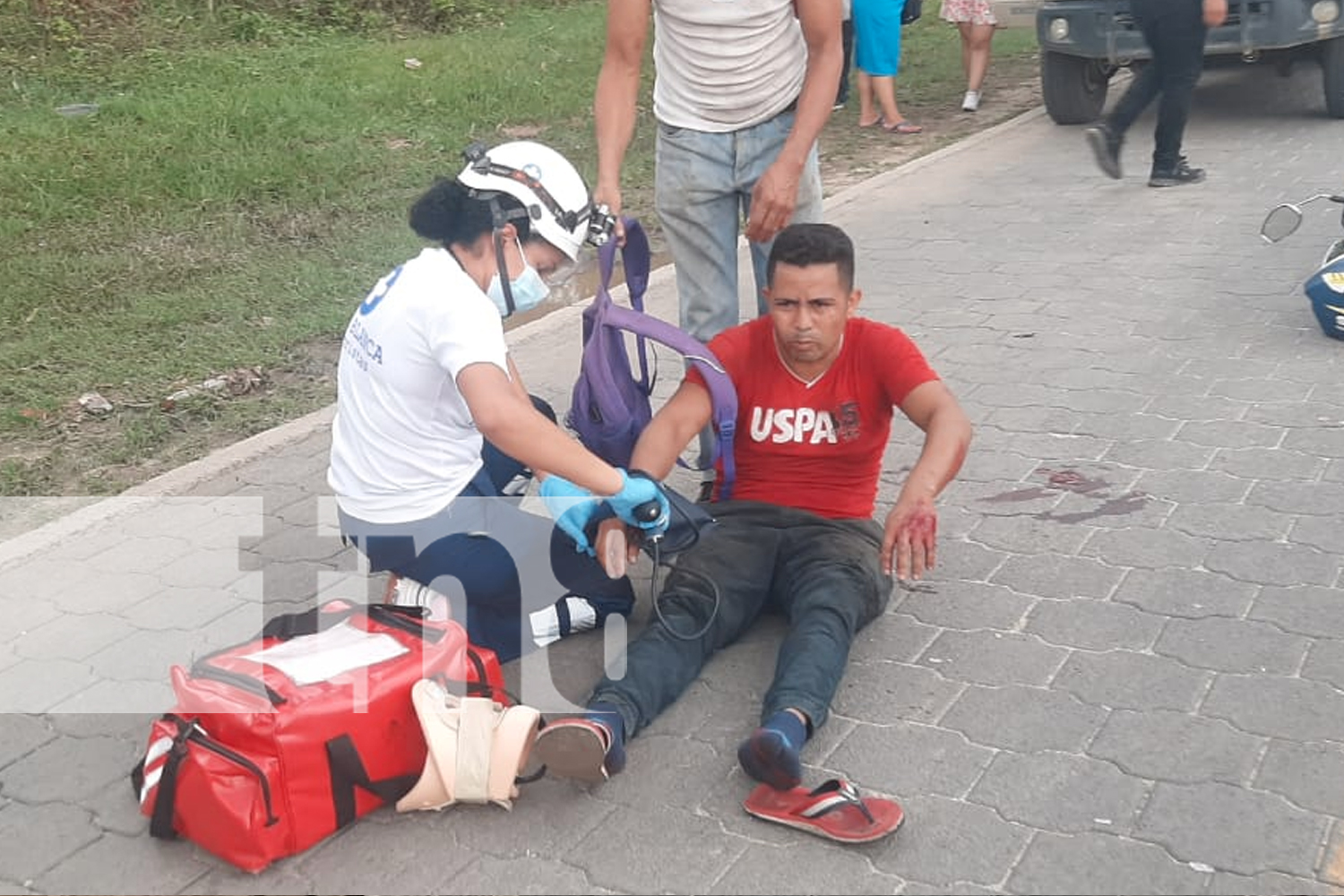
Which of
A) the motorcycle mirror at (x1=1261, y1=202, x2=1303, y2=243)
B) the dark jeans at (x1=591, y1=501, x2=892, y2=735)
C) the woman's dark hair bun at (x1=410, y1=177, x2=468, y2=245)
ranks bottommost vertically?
the dark jeans at (x1=591, y1=501, x2=892, y2=735)

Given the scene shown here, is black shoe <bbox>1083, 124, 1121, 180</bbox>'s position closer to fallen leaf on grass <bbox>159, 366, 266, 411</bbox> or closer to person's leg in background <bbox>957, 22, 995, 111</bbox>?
person's leg in background <bbox>957, 22, 995, 111</bbox>

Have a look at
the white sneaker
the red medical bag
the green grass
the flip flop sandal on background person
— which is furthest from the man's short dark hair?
the flip flop sandal on background person

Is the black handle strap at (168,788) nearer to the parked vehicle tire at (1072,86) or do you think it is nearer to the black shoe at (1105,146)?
the black shoe at (1105,146)

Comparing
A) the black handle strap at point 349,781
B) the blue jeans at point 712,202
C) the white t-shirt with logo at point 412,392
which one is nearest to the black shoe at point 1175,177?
the blue jeans at point 712,202

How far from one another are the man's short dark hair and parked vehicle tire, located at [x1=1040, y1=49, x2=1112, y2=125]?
6.62 metres

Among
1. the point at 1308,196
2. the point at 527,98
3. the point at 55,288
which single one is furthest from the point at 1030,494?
the point at 527,98

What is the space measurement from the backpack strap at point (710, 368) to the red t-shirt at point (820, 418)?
0.06 metres

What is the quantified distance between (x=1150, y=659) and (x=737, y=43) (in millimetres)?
2038

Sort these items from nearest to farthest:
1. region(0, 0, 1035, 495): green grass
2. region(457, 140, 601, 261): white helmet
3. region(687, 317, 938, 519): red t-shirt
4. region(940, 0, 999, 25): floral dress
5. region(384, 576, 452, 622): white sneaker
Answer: region(457, 140, 601, 261): white helmet
region(384, 576, 452, 622): white sneaker
region(687, 317, 938, 519): red t-shirt
region(0, 0, 1035, 495): green grass
region(940, 0, 999, 25): floral dress

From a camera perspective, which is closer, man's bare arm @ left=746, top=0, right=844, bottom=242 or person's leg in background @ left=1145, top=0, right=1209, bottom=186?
man's bare arm @ left=746, top=0, right=844, bottom=242

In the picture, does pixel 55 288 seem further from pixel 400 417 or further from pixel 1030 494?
pixel 1030 494

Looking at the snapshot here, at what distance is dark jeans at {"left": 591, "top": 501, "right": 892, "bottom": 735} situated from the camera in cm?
336

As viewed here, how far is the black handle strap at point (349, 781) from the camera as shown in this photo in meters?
3.01

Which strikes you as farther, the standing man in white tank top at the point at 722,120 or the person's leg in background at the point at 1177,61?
the person's leg in background at the point at 1177,61
